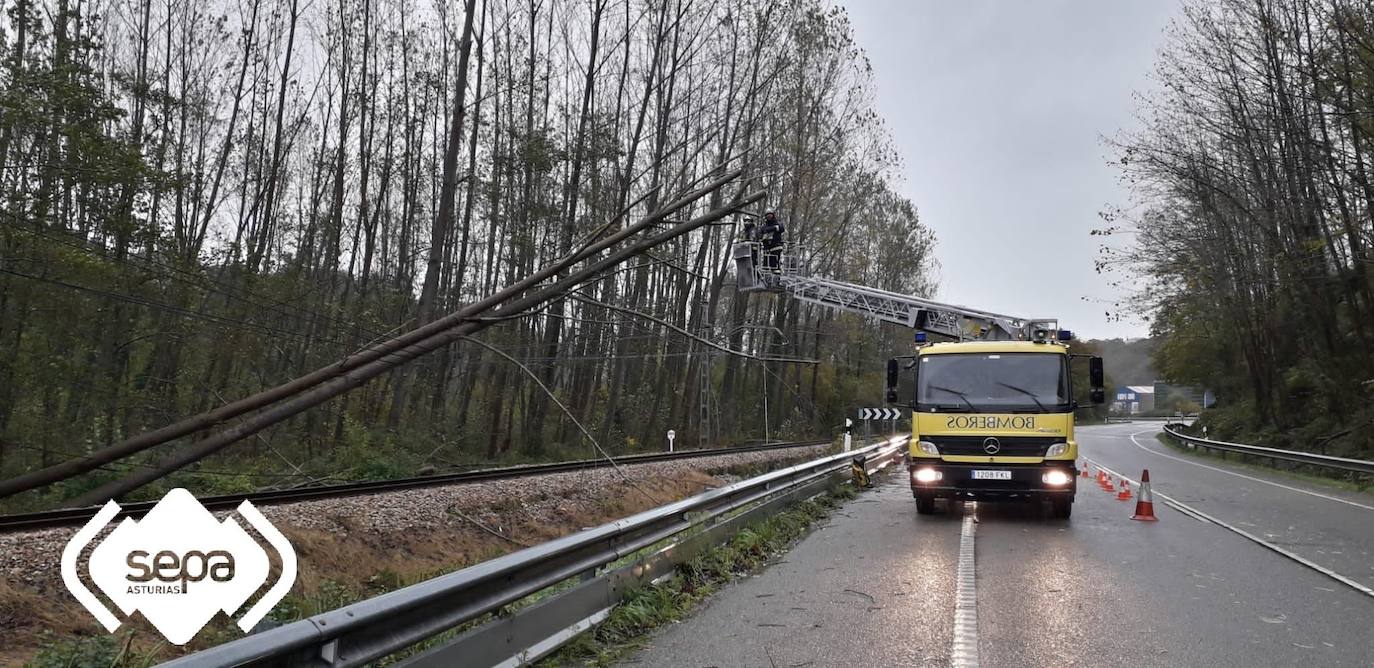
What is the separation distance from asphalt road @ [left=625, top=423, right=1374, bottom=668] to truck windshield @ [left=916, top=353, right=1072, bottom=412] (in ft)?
5.44

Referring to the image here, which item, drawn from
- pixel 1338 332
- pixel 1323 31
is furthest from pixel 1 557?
pixel 1338 332

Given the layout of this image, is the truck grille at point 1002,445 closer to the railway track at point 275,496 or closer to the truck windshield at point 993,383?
the truck windshield at point 993,383

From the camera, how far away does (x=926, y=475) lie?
40.9 ft

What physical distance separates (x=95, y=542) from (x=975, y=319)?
16405mm

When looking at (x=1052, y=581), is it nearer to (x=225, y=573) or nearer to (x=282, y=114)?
(x=225, y=573)

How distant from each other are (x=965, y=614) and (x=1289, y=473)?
24.0 meters

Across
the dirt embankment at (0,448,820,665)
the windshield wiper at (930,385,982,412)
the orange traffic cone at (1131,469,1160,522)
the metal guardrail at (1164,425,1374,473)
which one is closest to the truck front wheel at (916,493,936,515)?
the windshield wiper at (930,385,982,412)

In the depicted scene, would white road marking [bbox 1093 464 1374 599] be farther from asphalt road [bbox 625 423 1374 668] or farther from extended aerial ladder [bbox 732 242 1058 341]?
extended aerial ladder [bbox 732 242 1058 341]

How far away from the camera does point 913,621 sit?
20.1 ft

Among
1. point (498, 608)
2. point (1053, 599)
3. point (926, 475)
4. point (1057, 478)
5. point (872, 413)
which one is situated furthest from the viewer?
point (872, 413)

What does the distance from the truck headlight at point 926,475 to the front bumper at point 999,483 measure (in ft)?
0.15

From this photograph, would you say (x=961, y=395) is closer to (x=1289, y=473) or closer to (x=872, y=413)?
(x=872, y=413)

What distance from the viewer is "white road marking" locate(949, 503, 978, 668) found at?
17.0 feet

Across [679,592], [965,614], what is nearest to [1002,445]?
[965,614]
